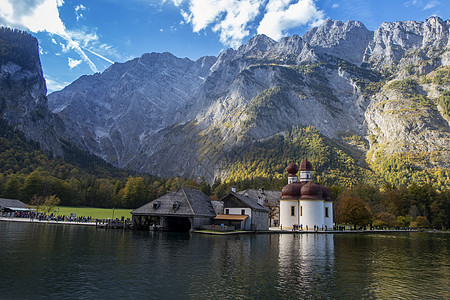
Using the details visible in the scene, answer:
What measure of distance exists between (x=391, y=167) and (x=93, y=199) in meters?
164

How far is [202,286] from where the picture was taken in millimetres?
19297

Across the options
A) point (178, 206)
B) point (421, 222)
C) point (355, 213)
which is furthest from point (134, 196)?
point (421, 222)

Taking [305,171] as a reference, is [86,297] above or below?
below

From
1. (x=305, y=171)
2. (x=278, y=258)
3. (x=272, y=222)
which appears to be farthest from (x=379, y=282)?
(x=272, y=222)

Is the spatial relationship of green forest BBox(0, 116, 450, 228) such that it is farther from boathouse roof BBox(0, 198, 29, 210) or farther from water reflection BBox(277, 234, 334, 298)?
water reflection BBox(277, 234, 334, 298)

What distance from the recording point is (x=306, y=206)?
78250mm

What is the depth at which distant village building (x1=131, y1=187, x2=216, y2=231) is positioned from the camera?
58781mm

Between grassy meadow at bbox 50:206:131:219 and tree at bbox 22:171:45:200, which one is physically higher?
tree at bbox 22:171:45:200

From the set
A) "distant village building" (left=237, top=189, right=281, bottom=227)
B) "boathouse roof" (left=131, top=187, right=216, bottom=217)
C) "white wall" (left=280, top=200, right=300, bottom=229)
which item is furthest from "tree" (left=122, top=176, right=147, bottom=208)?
"boathouse roof" (left=131, top=187, right=216, bottom=217)

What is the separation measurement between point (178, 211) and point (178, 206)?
1248mm

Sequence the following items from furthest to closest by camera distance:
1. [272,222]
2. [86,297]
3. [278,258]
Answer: [272,222]
[278,258]
[86,297]

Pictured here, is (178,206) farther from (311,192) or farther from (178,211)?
(311,192)

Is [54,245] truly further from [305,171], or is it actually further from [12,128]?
[12,128]

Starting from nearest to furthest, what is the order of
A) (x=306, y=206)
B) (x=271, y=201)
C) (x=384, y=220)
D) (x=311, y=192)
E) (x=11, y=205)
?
(x=306, y=206) < (x=311, y=192) < (x=11, y=205) < (x=384, y=220) < (x=271, y=201)
